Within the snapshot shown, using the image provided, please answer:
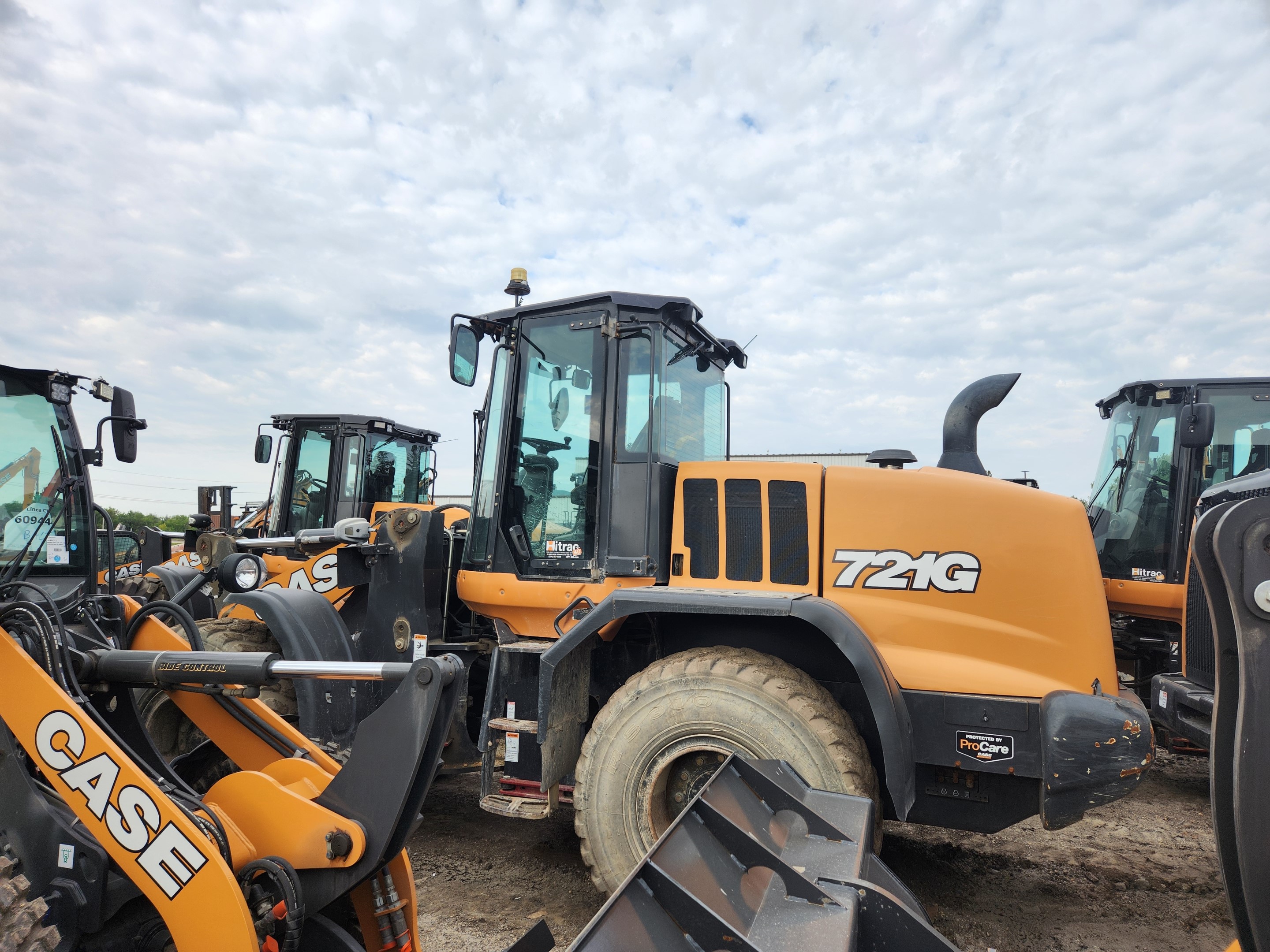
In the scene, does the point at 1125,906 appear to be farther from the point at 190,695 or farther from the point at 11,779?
the point at 11,779

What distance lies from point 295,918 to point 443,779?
128 inches

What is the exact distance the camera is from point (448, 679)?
7.56 feet

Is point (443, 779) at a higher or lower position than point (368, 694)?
lower

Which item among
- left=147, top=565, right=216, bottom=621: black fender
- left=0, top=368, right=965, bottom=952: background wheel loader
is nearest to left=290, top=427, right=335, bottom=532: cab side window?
left=147, top=565, right=216, bottom=621: black fender

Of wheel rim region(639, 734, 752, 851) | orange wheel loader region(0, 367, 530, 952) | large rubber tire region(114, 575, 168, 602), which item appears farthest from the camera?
large rubber tire region(114, 575, 168, 602)

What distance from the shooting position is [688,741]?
11.0 ft

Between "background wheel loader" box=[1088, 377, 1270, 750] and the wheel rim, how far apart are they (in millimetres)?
4388

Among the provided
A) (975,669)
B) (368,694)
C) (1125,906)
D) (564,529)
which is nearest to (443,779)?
(368,694)

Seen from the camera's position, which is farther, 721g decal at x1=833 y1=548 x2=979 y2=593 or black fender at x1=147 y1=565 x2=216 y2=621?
black fender at x1=147 y1=565 x2=216 y2=621

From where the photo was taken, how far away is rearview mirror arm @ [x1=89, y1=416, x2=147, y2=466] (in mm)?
3066

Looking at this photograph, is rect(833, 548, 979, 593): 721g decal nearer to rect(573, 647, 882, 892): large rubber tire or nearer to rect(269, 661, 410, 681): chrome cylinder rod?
rect(573, 647, 882, 892): large rubber tire

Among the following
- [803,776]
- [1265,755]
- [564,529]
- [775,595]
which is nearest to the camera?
[1265,755]

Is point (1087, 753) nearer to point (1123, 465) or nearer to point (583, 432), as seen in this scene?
point (583, 432)

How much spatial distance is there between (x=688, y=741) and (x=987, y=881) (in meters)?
2.11
